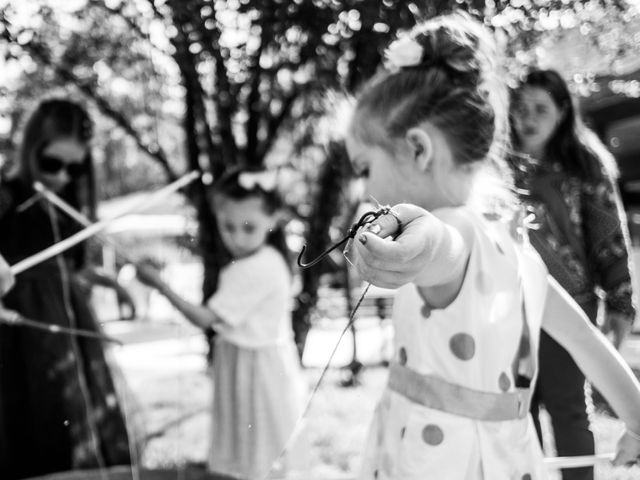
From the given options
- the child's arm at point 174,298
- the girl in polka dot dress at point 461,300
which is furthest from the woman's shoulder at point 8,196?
the girl in polka dot dress at point 461,300

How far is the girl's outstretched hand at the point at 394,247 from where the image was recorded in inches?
23.4

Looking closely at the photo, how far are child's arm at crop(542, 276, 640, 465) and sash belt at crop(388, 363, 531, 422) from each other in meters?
0.13

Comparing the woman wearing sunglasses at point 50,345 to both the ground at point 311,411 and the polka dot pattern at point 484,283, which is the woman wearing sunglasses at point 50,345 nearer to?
the ground at point 311,411

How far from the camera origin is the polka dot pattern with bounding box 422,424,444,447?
2.99ft

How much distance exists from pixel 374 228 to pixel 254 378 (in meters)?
1.61

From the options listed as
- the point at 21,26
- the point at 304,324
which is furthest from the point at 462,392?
the point at 304,324

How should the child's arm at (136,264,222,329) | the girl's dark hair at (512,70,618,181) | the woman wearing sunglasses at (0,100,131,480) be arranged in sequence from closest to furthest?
1. the girl's dark hair at (512,70,618,181)
2. the child's arm at (136,264,222,329)
3. the woman wearing sunglasses at (0,100,131,480)

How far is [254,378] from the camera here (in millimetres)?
2152

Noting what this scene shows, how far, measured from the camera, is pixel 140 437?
104 inches

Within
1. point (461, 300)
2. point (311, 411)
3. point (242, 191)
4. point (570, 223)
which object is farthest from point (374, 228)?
point (311, 411)

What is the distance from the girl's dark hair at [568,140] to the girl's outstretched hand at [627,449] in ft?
2.93

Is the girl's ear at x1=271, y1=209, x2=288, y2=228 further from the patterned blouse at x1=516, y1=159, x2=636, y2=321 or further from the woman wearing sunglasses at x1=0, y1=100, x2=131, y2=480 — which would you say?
the patterned blouse at x1=516, y1=159, x2=636, y2=321

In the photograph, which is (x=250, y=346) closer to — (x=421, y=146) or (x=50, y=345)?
(x=50, y=345)

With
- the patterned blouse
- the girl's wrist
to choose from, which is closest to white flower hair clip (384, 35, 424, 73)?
the girl's wrist
